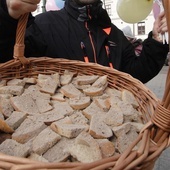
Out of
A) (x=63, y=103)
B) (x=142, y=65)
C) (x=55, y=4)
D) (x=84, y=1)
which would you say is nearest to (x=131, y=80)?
(x=63, y=103)

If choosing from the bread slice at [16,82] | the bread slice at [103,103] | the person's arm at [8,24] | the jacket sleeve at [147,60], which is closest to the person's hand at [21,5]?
the person's arm at [8,24]

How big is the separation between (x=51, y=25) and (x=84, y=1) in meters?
0.19

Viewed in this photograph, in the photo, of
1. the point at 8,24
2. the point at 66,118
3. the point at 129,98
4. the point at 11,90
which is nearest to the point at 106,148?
the point at 66,118

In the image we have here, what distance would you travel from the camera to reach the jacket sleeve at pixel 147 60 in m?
1.06

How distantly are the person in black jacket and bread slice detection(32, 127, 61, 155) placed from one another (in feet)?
1.74

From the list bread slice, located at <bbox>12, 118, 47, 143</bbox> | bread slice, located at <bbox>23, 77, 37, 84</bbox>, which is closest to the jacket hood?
bread slice, located at <bbox>23, 77, 37, 84</bbox>

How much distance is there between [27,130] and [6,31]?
1.33 feet

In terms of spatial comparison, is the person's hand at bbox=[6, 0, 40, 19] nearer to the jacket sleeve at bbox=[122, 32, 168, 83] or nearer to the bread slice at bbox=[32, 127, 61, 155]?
the bread slice at bbox=[32, 127, 61, 155]

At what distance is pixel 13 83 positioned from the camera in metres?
0.77

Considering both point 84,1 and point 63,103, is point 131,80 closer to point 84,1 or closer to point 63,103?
point 63,103

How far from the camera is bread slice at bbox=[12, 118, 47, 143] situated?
52 cm

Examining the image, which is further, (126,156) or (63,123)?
(63,123)

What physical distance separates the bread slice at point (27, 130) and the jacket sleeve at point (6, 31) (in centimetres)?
35

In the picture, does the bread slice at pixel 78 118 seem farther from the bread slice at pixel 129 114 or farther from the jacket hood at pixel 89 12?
the jacket hood at pixel 89 12
